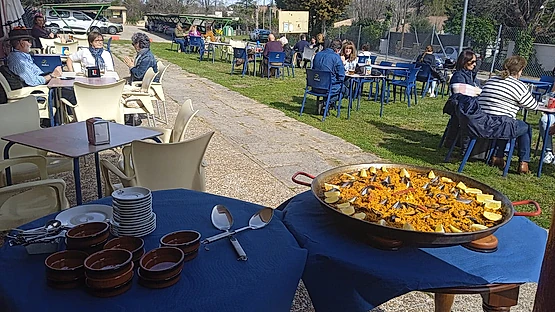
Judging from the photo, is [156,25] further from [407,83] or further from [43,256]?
[43,256]

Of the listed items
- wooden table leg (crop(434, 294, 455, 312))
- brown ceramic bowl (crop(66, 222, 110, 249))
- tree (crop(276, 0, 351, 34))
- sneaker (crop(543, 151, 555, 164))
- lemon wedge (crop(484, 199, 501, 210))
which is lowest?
sneaker (crop(543, 151, 555, 164))

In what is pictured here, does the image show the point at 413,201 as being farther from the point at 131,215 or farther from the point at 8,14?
the point at 8,14

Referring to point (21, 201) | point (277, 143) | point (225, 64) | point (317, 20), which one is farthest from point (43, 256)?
point (317, 20)

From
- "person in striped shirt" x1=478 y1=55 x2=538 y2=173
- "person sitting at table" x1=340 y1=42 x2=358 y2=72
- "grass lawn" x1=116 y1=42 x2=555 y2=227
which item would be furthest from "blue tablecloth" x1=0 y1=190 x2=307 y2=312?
"person sitting at table" x1=340 y1=42 x2=358 y2=72

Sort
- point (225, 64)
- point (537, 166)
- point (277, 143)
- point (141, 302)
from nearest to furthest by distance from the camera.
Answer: point (141, 302), point (537, 166), point (277, 143), point (225, 64)

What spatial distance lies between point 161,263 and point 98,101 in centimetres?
364

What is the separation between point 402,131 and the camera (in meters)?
6.90

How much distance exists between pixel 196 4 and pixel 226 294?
56.0 meters

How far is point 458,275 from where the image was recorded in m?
1.36

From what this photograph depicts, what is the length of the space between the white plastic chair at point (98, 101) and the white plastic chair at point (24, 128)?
29.5 inches

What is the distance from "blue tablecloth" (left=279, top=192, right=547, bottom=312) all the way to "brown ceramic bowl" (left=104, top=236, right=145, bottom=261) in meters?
0.55

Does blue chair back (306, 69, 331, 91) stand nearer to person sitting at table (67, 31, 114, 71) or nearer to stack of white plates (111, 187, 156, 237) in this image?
person sitting at table (67, 31, 114, 71)

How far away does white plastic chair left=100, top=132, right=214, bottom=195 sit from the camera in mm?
2561

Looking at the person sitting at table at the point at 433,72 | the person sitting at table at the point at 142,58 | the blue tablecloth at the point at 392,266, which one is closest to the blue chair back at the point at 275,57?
the person sitting at table at the point at 433,72
